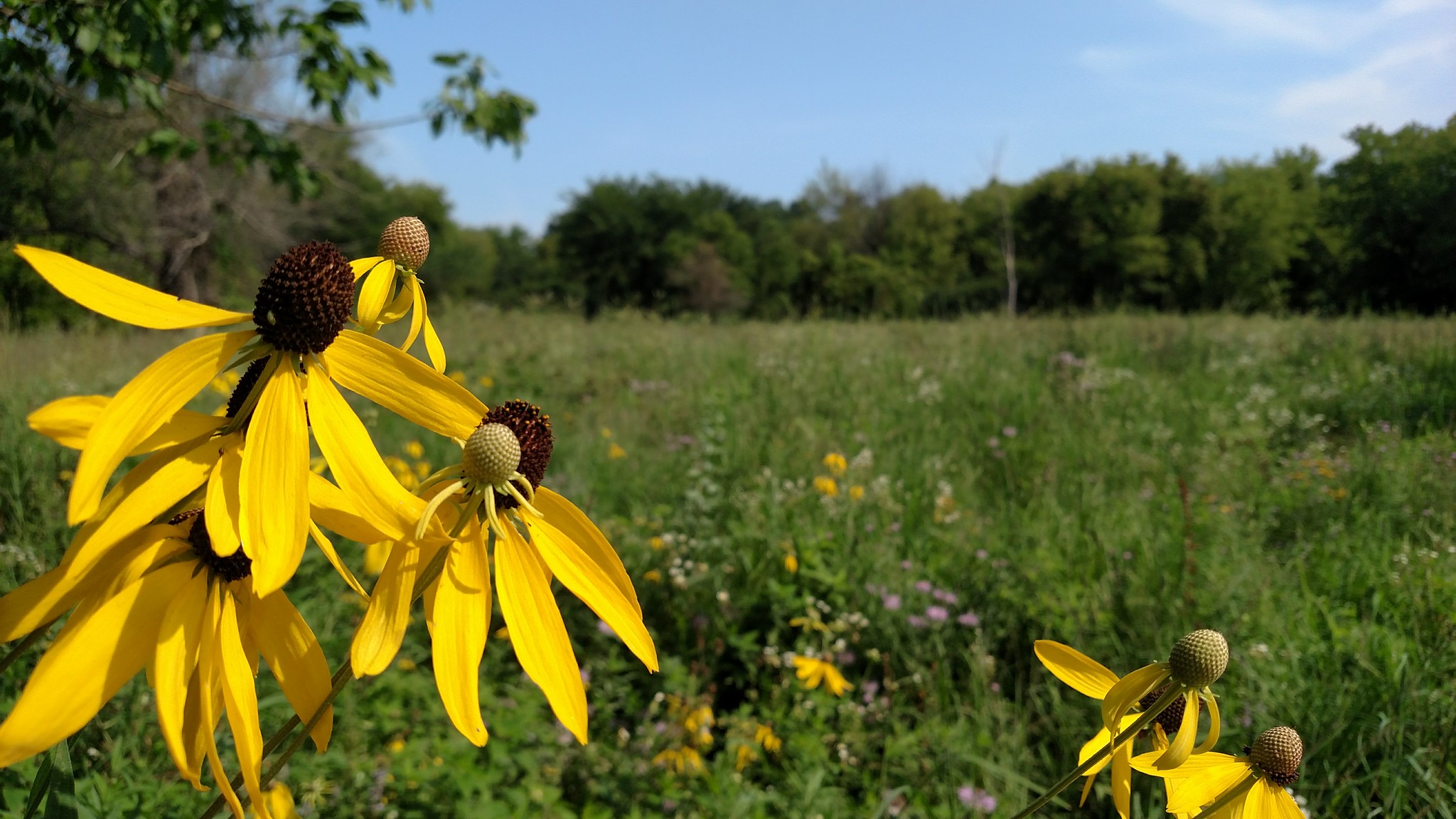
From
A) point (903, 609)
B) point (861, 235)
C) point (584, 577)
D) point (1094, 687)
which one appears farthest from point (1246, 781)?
point (861, 235)

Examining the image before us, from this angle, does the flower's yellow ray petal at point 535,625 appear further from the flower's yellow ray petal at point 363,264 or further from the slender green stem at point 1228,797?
the slender green stem at point 1228,797

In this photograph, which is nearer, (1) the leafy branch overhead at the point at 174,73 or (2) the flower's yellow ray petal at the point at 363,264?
(2) the flower's yellow ray petal at the point at 363,264

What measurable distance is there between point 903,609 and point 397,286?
2252 mm

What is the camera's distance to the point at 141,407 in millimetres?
445

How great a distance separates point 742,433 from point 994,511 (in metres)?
1.25

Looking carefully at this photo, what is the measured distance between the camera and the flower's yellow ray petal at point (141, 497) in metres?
0.42

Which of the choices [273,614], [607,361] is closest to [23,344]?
[607,361]

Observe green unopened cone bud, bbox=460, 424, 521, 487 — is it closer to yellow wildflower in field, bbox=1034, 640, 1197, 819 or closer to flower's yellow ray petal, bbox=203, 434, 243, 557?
flower's yellow ray petal, bbox=203, 434, 243, 557

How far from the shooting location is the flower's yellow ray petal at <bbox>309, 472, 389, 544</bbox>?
1.57ft

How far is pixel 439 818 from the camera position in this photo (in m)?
1.75

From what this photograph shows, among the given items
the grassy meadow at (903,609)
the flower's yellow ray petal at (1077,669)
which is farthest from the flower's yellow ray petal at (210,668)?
the flower's yellow ray petal at (1077,669)

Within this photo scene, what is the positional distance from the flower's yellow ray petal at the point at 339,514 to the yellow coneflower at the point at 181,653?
0.17ft

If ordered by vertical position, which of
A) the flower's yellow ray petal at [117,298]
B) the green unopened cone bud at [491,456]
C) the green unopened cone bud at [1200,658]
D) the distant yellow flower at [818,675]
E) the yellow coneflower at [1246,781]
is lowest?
the distant yellow flower at [818,675]

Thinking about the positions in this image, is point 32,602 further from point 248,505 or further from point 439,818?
point 439,818
